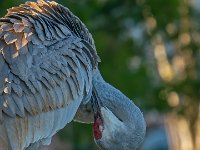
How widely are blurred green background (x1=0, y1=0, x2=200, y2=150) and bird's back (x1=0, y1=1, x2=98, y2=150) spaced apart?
530cm

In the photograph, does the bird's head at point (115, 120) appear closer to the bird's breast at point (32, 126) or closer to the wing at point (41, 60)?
the wing at point (41, 60)

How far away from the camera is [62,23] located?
27.9 feet

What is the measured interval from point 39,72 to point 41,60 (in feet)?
0.34

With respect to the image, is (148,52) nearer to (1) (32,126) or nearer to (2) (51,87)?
(2) (51,87)

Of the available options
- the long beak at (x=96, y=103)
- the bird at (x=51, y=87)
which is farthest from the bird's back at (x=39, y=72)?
the long beak at (x=96, y=103)

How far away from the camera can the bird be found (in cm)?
773

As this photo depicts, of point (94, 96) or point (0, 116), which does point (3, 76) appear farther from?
point (94, 96)

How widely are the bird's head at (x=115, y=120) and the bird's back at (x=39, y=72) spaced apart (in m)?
0.33

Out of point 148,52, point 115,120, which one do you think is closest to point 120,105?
A: point 115,120

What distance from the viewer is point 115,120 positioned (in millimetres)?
8734

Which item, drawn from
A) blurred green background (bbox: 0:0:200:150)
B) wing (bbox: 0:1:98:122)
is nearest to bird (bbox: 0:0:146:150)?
wing (bbox: 0:1:98:122)

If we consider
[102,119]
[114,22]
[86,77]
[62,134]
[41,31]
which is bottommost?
[62,134]

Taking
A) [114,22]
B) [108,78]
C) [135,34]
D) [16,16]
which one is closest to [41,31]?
[16,16]

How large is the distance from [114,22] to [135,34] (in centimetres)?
152
